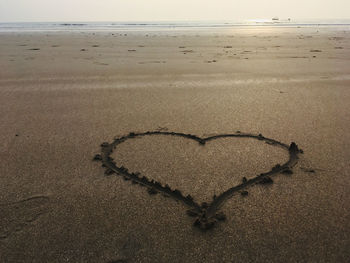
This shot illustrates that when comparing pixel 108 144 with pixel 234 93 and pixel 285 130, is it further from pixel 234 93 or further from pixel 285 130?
pixel 234 93

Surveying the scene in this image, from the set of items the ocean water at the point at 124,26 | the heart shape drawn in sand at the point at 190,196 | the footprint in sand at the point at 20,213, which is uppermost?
the heart shape drawn in sand at the point at 190,196

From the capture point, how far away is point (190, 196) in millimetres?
1839

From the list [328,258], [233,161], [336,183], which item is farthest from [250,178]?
[328,258]

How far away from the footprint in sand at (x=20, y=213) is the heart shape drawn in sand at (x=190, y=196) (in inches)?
19.1

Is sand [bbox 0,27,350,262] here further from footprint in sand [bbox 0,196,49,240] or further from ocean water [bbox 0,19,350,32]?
ocean water [bbox 0,19,350,32]

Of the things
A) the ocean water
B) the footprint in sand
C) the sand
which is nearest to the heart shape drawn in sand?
the sand

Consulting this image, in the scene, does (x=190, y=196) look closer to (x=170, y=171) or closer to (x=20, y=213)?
(x=170, y=171)

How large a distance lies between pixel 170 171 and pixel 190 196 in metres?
0.35

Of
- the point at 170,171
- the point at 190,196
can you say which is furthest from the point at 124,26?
the point at 190,196

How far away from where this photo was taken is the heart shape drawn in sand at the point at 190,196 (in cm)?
170

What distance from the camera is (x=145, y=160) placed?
2.31 m

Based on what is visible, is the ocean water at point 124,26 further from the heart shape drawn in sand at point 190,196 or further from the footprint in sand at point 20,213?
the footprint in sand at point 20,213

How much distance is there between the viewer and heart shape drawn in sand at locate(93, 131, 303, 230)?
1704mm

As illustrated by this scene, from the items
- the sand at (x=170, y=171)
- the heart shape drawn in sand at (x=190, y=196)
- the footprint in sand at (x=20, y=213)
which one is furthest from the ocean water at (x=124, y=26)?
the footprint in sand at (x=20, y=213)
